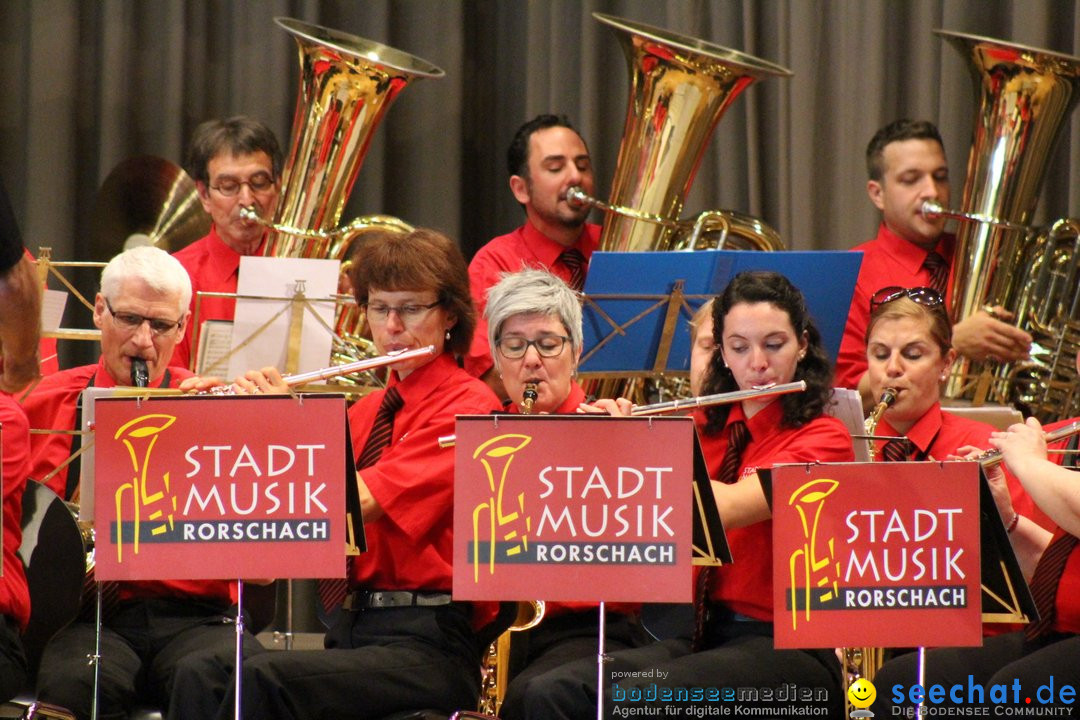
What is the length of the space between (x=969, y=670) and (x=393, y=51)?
2.81m

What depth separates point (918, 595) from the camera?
2637mm

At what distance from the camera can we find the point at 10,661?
3.09 m

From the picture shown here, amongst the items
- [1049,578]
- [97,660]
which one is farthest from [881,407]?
[97,660]

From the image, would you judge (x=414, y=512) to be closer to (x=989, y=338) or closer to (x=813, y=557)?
(x=813, y=557)

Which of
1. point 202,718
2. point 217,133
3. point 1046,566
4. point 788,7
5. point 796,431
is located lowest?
point 202,718

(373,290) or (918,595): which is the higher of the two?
(373,290)

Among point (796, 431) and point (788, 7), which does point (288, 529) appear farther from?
point (788, 7)

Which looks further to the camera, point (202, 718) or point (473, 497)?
point (202, 718)

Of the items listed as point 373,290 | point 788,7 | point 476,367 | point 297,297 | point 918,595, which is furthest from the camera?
point 788,7

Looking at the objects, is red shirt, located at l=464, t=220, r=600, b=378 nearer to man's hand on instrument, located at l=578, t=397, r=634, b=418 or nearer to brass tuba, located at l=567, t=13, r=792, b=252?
brass tuba, located at l=567, t=13, r=792, b=252

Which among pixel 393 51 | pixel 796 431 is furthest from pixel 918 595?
pixel 393 51

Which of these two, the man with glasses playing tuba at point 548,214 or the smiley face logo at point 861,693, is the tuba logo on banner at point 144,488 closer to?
the smiley face logo at point 861,693

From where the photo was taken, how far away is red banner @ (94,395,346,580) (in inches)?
107

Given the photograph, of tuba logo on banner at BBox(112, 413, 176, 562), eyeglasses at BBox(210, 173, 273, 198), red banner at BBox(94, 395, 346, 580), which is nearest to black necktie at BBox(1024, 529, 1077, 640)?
red banner at BBox(94, 395, 346, 580)
